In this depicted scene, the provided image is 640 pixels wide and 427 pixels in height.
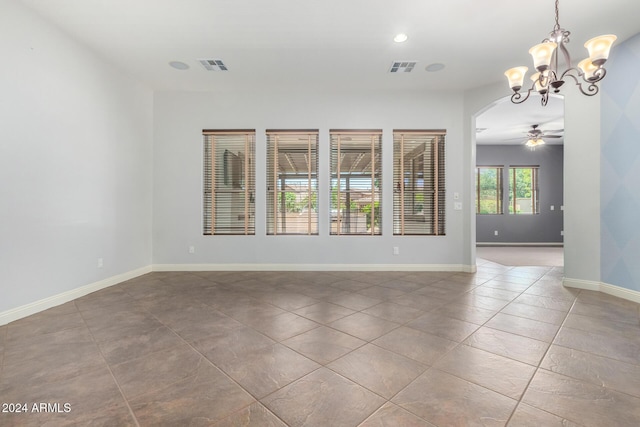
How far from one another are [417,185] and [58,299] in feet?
17.4

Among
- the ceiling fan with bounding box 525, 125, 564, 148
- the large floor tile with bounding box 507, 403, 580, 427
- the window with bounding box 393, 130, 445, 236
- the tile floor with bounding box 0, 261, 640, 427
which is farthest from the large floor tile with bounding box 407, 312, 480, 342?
the ceiling fan with bounding box 525, 125, 564, 148

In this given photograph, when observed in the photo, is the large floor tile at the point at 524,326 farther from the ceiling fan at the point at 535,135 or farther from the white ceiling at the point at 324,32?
the ceiling fan at the point at 535,135

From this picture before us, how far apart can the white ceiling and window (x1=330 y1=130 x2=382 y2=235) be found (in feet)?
3.54

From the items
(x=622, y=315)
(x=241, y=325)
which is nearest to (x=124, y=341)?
(x=241, y=325)

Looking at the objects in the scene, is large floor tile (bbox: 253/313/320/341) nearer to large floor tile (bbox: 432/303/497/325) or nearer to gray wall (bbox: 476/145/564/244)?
large floor tile (bbox: 432/303/497/325)

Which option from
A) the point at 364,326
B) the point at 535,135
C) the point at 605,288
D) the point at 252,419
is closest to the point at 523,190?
the point at 535,135

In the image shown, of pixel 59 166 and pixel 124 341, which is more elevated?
pixel 59 166

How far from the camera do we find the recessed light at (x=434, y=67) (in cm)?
397

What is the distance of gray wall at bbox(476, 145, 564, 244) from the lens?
877 cm

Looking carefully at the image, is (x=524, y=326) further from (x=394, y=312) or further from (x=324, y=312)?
(x=324, y=312)

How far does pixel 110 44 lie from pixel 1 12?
953 millimetres

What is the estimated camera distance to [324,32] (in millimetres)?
3230

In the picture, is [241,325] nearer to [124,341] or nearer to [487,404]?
[124,341]

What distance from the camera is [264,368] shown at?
1.92 metres
